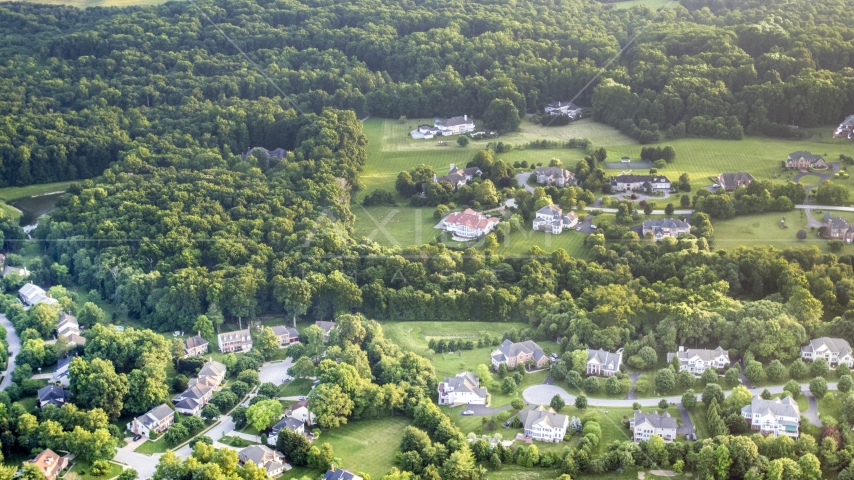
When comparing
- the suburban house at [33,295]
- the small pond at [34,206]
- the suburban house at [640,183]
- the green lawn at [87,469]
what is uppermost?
the suburban house at [640,183]

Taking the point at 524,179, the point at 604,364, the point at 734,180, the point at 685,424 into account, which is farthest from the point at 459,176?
the point at 685,424

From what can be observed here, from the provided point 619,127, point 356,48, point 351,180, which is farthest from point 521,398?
point 356,48

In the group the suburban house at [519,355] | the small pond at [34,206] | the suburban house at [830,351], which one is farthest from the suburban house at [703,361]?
the small pond at [34,206]

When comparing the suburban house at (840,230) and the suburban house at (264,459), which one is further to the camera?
the suburban house at (840,230)

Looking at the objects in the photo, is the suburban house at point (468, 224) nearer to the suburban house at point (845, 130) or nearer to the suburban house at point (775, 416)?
the suburban house at point (775, 416)

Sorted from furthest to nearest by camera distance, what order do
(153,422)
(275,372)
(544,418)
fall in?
(275,372)
(153,422)
(544,418)

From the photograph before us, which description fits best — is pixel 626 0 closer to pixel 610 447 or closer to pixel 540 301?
pixel 540 301

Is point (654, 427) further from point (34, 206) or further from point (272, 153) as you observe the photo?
point (34, 206)
